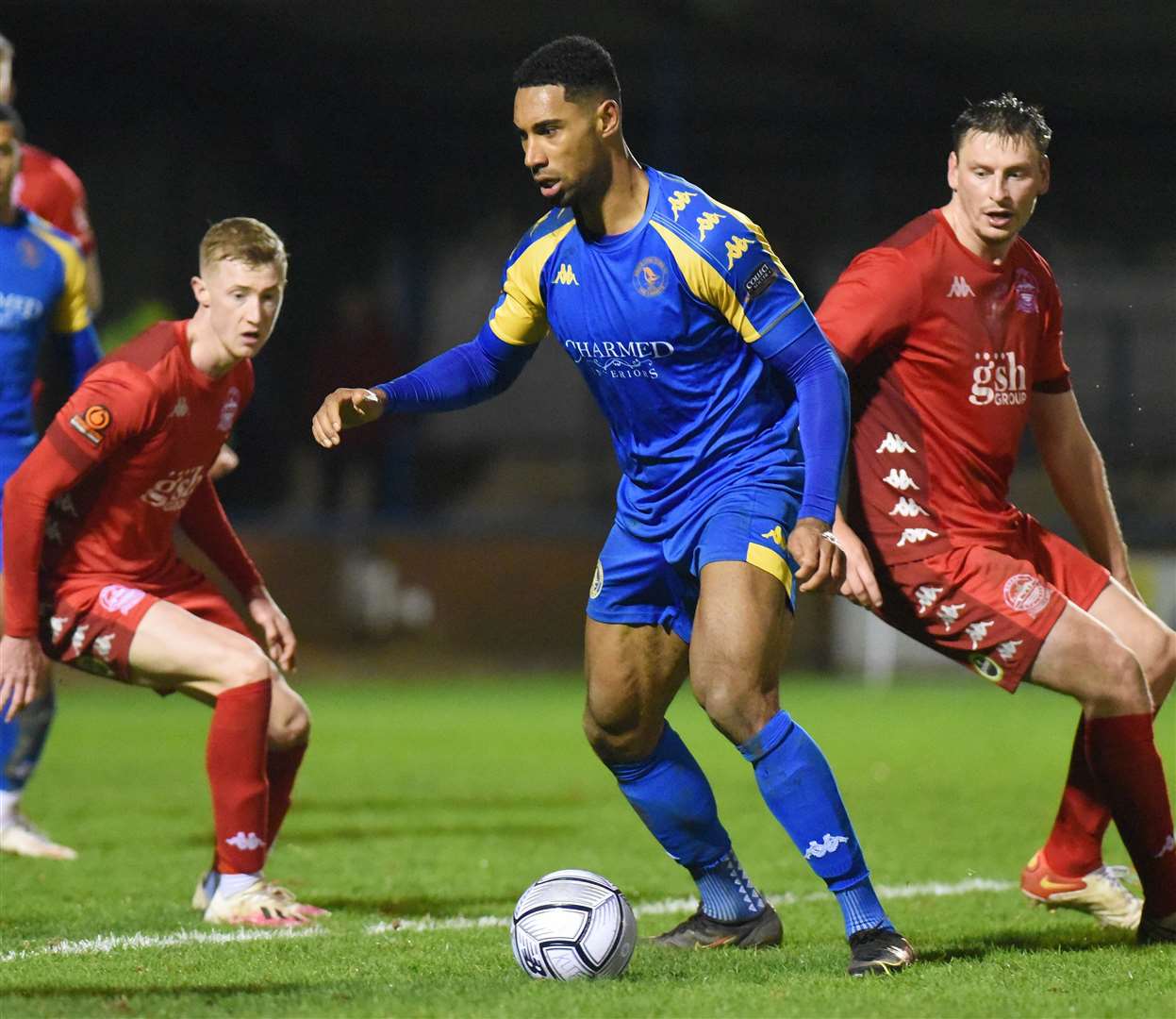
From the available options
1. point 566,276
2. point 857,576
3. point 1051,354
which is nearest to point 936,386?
point 1051,354

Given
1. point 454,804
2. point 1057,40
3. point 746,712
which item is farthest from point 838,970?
point 1057,40

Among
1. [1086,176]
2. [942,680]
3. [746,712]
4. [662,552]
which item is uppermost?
[1086,176]

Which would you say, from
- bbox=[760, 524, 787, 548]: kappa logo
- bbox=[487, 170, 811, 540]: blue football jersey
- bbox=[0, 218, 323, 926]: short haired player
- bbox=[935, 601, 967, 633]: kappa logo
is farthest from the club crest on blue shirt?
bbox=[0, 218, 323, 926]: short haired player

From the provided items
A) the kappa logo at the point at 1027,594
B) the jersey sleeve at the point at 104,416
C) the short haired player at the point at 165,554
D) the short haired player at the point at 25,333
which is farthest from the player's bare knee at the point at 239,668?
the kappa logo at the point at 1027,594

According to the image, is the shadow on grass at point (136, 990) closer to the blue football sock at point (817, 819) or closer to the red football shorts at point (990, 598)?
the blue football sock at point (817, 819)

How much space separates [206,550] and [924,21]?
13234 mm

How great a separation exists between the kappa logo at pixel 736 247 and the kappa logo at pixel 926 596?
3.35ft

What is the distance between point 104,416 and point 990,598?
2469mm

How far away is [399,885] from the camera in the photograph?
633 cm

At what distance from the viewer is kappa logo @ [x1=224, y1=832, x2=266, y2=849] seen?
5582 mm

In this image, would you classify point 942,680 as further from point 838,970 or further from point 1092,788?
point 838,970

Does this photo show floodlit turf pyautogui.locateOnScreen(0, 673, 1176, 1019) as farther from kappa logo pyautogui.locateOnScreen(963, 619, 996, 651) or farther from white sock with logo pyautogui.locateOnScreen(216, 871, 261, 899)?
kappa logo pyautogui.locateOnScreen(963, 619, 996, 651)

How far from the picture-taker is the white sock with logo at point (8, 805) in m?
7.05

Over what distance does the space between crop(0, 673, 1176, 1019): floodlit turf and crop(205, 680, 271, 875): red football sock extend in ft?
0.86
